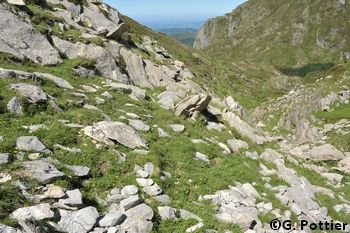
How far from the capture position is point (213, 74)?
120 meters

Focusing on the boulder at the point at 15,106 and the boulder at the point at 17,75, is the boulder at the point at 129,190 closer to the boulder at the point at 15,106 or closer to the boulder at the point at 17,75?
the boulder at the point at 15,106

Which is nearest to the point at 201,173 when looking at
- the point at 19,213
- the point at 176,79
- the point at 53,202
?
the point at 53,202

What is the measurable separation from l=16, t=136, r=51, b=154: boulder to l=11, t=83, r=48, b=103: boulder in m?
3.36

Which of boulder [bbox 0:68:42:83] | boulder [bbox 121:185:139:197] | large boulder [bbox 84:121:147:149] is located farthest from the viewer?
boulder [bbox 0:68:42:83]

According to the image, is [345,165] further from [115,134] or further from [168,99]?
[115,134]

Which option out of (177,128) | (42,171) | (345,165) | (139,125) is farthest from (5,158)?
(345,165)

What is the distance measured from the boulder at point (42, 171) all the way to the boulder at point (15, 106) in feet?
14.0

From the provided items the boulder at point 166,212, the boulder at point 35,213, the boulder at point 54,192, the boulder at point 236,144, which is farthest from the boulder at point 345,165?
the boulder at point 35,213

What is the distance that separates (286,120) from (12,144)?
4391 cm

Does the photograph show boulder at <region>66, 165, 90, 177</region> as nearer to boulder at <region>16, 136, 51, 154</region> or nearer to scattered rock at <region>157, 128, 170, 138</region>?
boulder at <region>16, 136, 51, 154</region>

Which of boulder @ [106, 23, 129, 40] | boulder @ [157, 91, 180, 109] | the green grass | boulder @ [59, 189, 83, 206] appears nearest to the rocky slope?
boulder @ [59, 189, 83, 206]

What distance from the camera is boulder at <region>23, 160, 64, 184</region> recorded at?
40.1ft

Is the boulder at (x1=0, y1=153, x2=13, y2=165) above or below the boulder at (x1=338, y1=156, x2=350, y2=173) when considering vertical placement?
above

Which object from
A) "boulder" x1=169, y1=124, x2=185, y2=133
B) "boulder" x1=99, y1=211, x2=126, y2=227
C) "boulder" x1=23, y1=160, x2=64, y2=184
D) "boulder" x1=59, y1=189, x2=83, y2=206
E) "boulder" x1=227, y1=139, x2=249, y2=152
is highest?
"boulder" x1=23, y1=160, x2=64, y2=184
